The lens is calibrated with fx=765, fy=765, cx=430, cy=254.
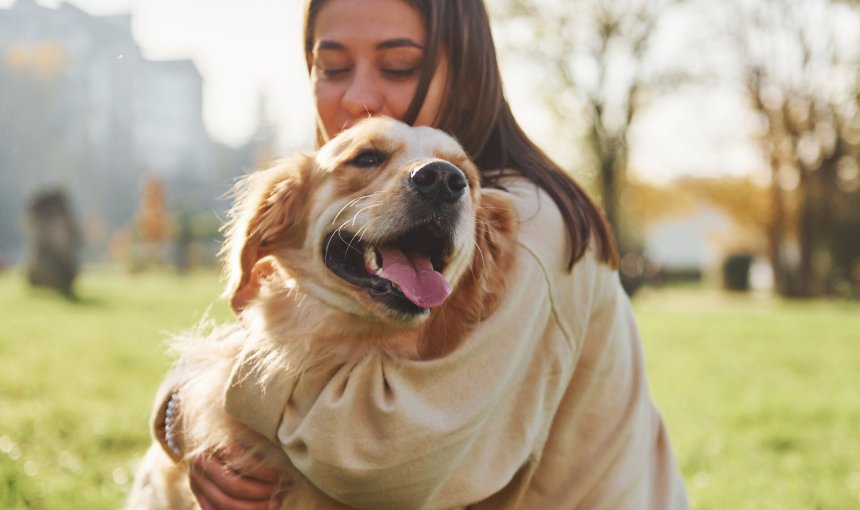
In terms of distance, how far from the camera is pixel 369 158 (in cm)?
245

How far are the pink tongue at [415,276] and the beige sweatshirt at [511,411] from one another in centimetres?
17

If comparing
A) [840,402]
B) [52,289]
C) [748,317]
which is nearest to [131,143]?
[52,289]

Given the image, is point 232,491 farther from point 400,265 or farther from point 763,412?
point 763,412

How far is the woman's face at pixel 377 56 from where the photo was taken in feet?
8.94

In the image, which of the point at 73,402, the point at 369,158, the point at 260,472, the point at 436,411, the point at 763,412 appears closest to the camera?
the point at 436,411

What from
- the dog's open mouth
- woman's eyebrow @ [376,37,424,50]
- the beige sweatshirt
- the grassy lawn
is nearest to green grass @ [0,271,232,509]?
the grassy lawn

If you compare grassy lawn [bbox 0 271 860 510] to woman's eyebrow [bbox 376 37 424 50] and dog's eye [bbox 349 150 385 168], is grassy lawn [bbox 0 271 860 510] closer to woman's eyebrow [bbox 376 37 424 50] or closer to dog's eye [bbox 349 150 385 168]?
dog's eye [bbox 349 150 385 168]

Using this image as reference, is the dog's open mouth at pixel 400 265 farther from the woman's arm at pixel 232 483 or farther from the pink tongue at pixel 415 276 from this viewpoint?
the woman's arm at pixel 232 483

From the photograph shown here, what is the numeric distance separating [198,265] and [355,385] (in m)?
39.4

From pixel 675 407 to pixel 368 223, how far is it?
5968 millimetres

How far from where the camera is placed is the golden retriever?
2.25 metres

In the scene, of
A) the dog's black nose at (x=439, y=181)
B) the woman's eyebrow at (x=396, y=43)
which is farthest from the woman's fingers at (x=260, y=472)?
the woman's eyebrow at (x=396, y=43)

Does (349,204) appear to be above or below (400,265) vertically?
above

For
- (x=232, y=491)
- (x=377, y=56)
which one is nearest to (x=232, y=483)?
(x=232, y=491)
